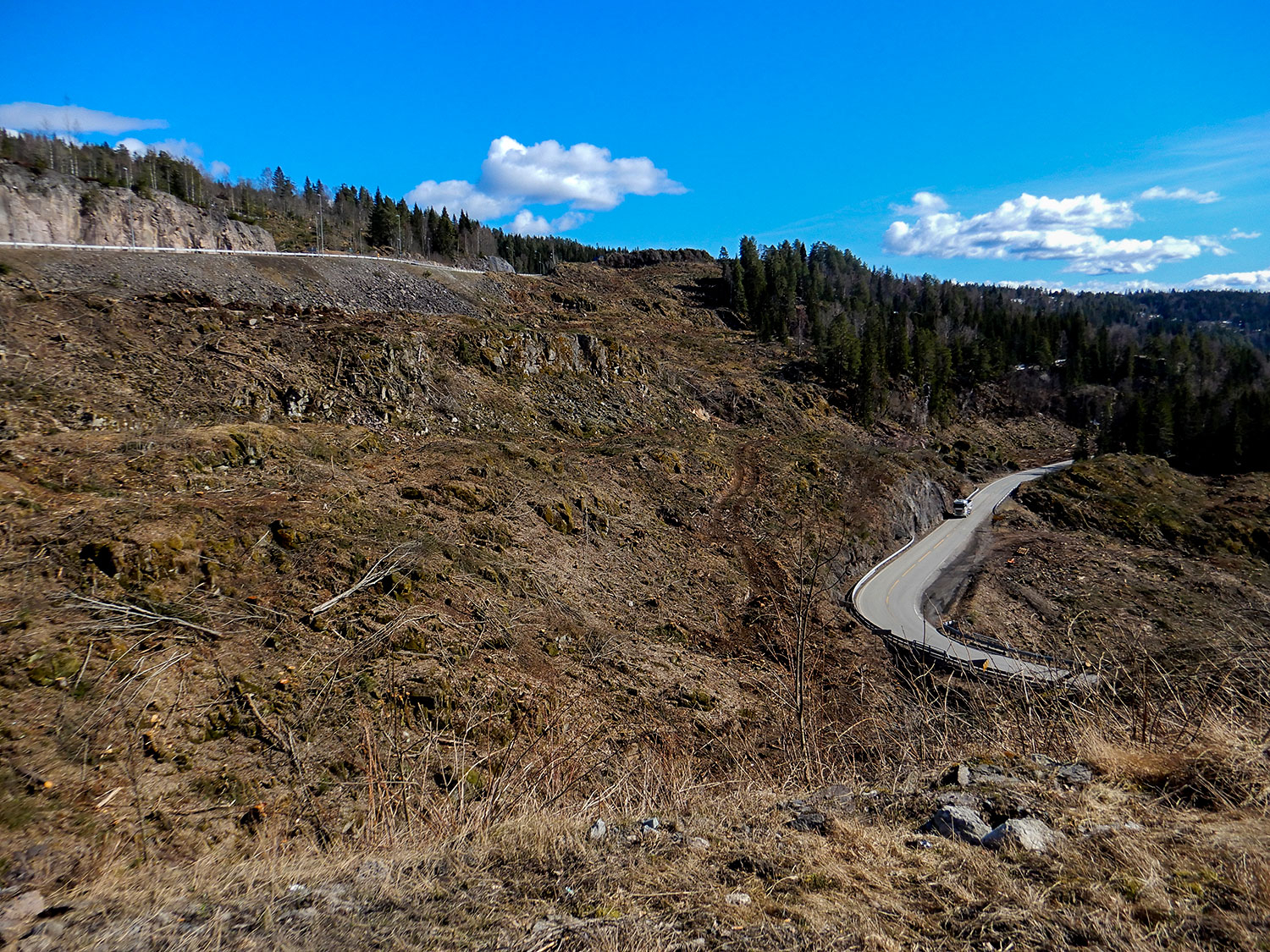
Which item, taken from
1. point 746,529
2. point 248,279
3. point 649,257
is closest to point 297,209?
point 649,257

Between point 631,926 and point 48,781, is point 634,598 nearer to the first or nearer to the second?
point 48,781

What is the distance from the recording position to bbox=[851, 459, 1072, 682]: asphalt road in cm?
1839

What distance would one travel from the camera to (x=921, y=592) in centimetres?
2527

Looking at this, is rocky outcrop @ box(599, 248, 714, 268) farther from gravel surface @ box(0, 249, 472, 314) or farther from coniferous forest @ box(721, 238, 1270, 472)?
gravel surface @ box(0, 249, 472, 314)

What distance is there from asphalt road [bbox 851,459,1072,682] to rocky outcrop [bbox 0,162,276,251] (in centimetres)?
3905

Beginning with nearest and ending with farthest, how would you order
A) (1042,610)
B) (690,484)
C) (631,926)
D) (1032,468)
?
(631,926) < (1042,610) < (690,484) < (1032,468)

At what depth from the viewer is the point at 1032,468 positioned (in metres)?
54.2

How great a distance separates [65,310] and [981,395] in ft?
265

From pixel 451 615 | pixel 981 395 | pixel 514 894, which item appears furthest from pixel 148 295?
pixel 981 395

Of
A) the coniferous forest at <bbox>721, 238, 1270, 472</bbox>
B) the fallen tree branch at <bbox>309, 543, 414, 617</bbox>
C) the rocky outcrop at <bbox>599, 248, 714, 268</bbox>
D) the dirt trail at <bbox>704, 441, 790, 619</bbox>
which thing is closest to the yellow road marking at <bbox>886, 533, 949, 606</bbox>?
the dirt trail at <bbox>704, 441, 790, 619</bbox>

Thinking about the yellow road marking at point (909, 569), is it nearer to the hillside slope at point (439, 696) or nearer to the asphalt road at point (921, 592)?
the asphalt road at point (921, 592)

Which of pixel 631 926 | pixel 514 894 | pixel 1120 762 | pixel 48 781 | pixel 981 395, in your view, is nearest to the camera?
pixel 631 926

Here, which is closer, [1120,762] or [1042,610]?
[1120,762]

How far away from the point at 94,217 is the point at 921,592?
50.2 metres
